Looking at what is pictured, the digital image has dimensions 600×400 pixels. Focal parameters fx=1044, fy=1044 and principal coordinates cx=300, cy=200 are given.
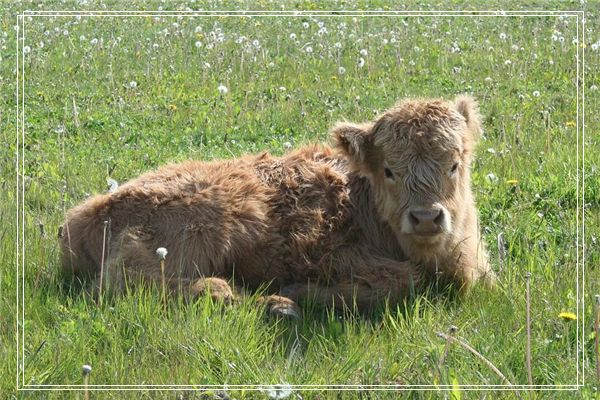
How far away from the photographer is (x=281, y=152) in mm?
8516

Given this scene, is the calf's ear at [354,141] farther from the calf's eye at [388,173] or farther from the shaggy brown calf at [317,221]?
the calf's eye at [388,173]

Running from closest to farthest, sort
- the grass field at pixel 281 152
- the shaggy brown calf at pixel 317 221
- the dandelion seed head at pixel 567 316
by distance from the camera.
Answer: the grass field at pixel 281 152 → the dandelion seed head at pixel 567 316 → the shaggy brown calf at pixel 317 221

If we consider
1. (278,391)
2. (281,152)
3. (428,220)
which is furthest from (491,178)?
(278,391)

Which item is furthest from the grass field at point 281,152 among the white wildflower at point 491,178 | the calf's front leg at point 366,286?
the calf's front leg at point 366,286

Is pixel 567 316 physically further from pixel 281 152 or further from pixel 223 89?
pixel 223 89

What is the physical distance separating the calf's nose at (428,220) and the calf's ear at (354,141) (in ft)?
2.11

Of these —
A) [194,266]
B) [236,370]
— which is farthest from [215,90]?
[236,370]

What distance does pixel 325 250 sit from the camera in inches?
266

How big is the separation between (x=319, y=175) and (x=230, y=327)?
74.1 inches

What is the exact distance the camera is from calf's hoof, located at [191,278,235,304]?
6.11 metres

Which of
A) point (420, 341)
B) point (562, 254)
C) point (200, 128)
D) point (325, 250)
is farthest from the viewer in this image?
point (200, 128)

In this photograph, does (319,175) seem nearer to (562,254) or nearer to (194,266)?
(194,266)

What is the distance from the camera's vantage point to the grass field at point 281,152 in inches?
198

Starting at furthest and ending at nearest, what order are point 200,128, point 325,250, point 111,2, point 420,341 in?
point 111,2 < point 200,128 < point 325,250 < point 420,341
